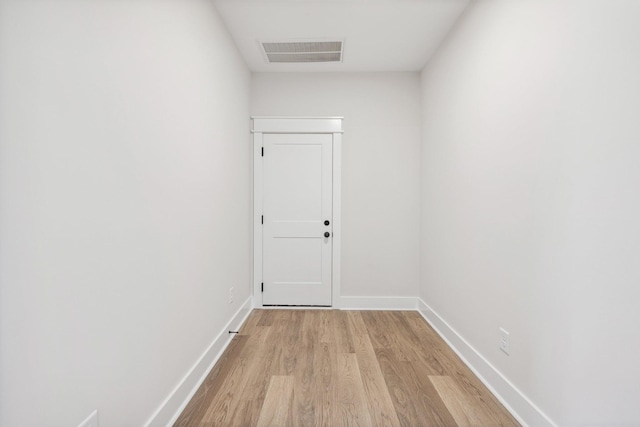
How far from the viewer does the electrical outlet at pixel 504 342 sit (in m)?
1.91

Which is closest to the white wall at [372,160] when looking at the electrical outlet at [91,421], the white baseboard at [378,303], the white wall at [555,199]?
the white baseboard at [378,303]

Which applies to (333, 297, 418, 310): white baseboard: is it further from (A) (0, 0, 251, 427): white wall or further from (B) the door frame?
(A) (0, 0, 251, 427): white wall

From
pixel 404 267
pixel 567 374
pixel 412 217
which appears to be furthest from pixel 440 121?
pixel 567 374

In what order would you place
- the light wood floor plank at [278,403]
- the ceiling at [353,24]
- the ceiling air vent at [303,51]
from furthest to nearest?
the ceiling air vent at [303,51] → the ceiling at [353,24] → the light wood floor plank at [278,403]

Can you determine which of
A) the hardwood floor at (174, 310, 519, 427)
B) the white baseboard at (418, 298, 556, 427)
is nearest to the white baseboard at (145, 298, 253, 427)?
the hardwood floor at (174, 310, 519, 427)

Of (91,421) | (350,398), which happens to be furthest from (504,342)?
(91,421)

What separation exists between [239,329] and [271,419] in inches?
54.4

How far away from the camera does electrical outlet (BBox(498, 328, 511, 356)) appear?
6.28 ft

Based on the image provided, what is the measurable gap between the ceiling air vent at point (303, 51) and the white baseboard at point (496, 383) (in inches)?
109

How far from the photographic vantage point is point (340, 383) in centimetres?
212

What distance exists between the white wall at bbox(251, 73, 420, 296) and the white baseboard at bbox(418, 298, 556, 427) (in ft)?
3.00

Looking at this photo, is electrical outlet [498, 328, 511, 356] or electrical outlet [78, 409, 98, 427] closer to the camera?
electrical outlet [78, 409, 98, 427]

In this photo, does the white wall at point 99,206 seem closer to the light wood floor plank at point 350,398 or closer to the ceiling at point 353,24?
the ceiling at point 353,24

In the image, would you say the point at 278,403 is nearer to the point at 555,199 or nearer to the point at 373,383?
the point at 373,383
